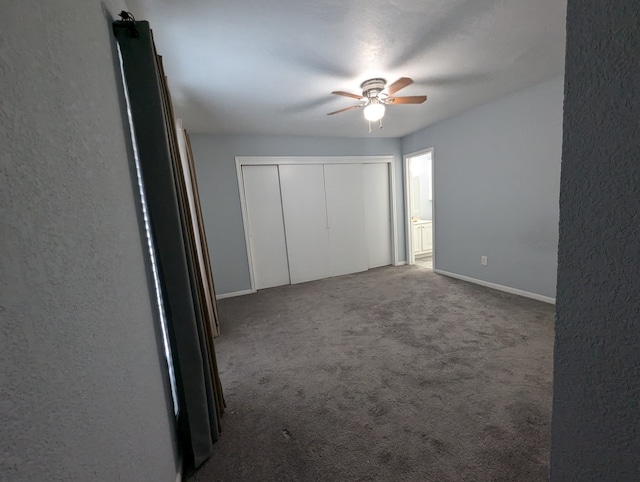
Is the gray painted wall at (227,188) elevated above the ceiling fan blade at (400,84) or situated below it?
below

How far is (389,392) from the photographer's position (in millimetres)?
1793

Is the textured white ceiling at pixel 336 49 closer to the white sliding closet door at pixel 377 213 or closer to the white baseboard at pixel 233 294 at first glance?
the white sliding closet door at pixel 377 213

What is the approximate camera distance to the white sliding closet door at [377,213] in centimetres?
477

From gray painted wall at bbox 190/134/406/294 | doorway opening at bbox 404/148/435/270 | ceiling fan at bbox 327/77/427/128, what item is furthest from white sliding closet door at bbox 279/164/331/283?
ceiling fan at bbox 327/77/427/128

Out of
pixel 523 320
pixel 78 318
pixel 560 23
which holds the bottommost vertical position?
pixel 523 320

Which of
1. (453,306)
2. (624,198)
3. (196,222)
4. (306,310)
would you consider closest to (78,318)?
(624,198)

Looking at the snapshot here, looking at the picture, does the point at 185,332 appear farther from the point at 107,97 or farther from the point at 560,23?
the point at 560,23

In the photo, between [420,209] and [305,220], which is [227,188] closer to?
[305,220]

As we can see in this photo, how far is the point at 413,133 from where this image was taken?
4.49m

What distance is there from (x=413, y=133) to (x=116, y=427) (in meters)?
4.97

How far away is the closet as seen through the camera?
4.11m

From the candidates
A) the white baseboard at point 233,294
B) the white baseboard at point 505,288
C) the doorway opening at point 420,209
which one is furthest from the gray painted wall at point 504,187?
the white baseboard at point 233,294

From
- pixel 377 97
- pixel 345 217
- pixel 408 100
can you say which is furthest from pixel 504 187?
pixel 345 217

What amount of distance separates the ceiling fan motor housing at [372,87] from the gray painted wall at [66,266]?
78.4 inches
